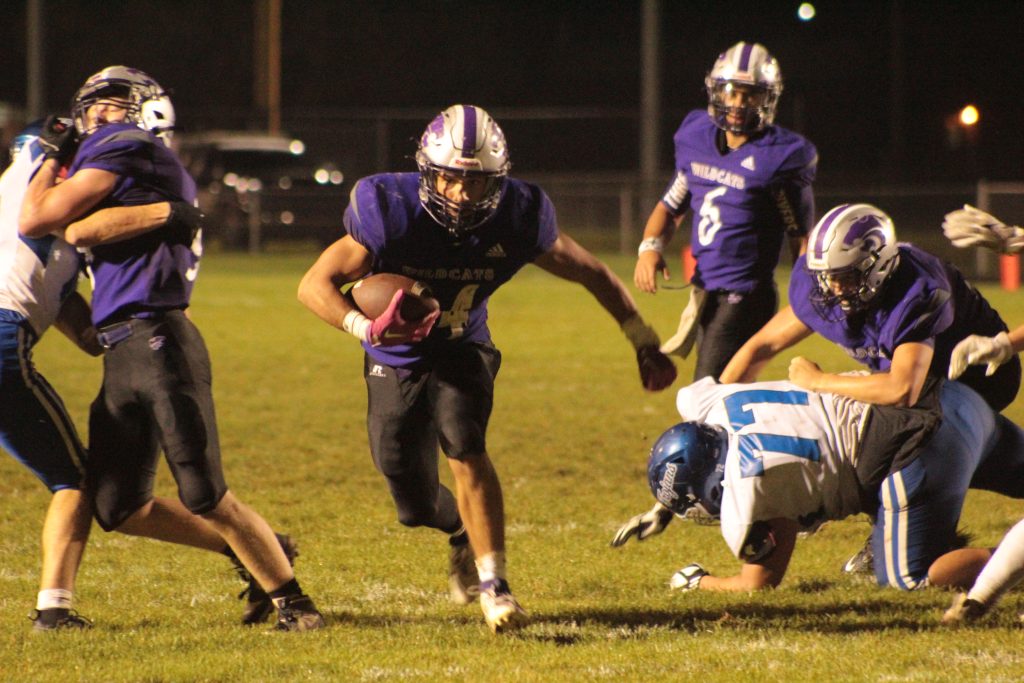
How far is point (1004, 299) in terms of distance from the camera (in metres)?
14.4

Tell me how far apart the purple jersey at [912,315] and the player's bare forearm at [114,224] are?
2.01 metres

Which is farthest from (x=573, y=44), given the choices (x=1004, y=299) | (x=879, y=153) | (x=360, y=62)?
(x=1004, y=299)

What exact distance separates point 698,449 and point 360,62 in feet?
121

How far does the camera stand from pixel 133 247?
4.28 m

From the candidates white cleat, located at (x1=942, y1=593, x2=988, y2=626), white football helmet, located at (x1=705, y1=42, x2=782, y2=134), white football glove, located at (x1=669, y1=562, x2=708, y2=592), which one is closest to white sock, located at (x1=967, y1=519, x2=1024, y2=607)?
white cleat, located at (x1=942, y1=593, x2=988, y2=626)

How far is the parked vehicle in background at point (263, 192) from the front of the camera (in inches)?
816

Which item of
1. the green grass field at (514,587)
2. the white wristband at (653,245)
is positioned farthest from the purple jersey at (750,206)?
the green grass field at (514,587)

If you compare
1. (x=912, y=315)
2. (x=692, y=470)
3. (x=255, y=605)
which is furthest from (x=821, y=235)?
(x=255, y=605)

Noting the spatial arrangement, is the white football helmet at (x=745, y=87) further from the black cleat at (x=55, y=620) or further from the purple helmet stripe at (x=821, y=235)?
the black cleat at (x=55, y=620)

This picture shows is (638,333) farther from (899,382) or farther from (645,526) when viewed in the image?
(645,526)

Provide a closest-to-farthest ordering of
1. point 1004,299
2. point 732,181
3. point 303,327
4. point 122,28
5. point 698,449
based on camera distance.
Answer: point 698,449
point 732,181
point 303,327
point 1004,299
point 122,28

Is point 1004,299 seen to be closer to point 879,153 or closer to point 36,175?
point 36,175

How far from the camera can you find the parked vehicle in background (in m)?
20.7

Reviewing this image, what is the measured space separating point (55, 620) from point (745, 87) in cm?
329
